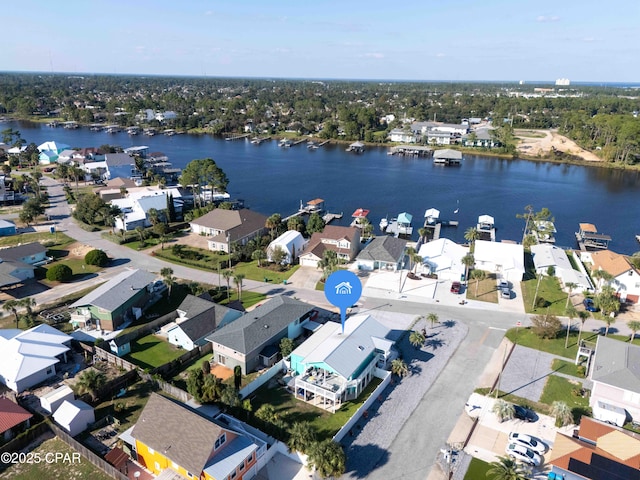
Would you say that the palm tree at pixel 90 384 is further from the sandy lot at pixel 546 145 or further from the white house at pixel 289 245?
the sandy lot at pixel 546 145

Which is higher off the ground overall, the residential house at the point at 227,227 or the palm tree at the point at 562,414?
the residential house at the point at 227,227

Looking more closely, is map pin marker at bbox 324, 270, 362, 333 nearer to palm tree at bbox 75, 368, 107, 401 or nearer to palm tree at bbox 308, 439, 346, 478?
palm tree at bbox 308, 439, 346, 478

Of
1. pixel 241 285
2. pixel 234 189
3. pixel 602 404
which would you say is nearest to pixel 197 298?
pixel 241 285

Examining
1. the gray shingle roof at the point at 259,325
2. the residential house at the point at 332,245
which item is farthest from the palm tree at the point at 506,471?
the residential house at the point at 332,245

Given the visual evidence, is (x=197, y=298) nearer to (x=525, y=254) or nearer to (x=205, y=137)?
(x=525, y=254)

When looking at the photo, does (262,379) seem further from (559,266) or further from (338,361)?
(559,266)

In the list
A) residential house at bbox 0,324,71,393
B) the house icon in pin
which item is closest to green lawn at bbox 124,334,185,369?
residential house at bbox 0,324,71,393
